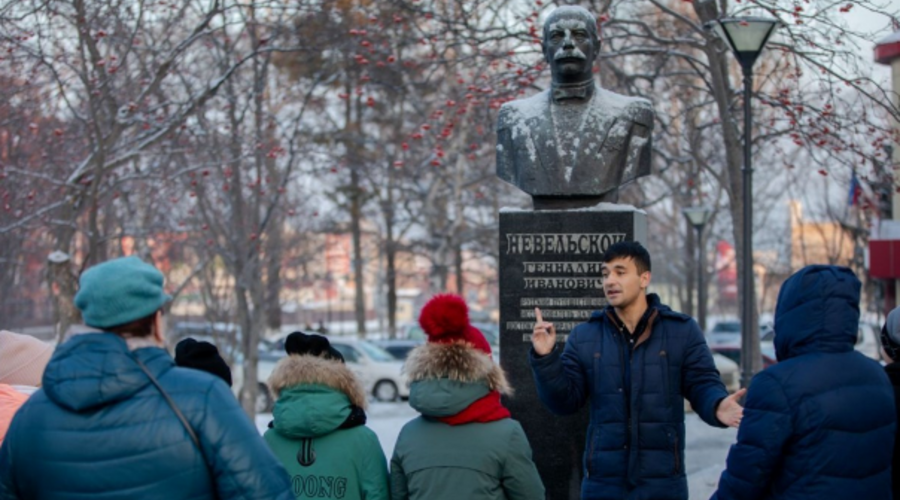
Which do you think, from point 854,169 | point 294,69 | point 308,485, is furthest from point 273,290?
point 308,485

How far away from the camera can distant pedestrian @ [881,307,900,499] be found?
13.7 ft

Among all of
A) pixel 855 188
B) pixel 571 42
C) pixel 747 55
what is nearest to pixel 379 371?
pixel 855 188

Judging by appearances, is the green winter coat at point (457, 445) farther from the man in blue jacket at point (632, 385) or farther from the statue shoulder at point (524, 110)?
the statue shoulder at point (524, 110)

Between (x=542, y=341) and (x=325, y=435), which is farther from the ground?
(x=542, y=341)

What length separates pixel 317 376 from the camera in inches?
171

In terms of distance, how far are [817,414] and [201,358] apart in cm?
A: 231

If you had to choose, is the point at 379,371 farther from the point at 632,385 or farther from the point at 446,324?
the point at 446,324

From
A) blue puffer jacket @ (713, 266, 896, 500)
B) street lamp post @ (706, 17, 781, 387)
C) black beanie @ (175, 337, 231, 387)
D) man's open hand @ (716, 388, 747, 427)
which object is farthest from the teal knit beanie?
street lamp post @ (706, 17, 781, 387)

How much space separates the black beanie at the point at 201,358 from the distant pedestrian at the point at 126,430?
1.14m

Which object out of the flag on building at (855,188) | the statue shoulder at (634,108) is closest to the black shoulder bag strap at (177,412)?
Result: the statue shoulder at (634,108)

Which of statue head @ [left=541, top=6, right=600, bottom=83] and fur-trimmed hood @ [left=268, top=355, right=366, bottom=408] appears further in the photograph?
statue head @ [left=541, top=6, right=600, bottom=83]

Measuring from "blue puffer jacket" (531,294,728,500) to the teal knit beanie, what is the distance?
222 centimetres

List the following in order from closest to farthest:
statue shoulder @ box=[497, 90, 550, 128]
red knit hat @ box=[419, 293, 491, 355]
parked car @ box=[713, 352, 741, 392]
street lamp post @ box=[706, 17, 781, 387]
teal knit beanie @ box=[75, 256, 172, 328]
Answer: teal knit beanie @ box=[75, 256, 172, 328]
red knit hat @ box=[419, 293, 491, 355]
statue shoulder @ box=[497, 90, 550, 128]
street lamp post @ box=[706, 17, 781, 387]
parked car @ box=[713, 352, 741, 392]

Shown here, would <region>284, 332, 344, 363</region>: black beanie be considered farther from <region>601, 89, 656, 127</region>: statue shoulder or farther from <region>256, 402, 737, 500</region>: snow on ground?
<region>256, 402, 737, 500</region>: snow on ground
